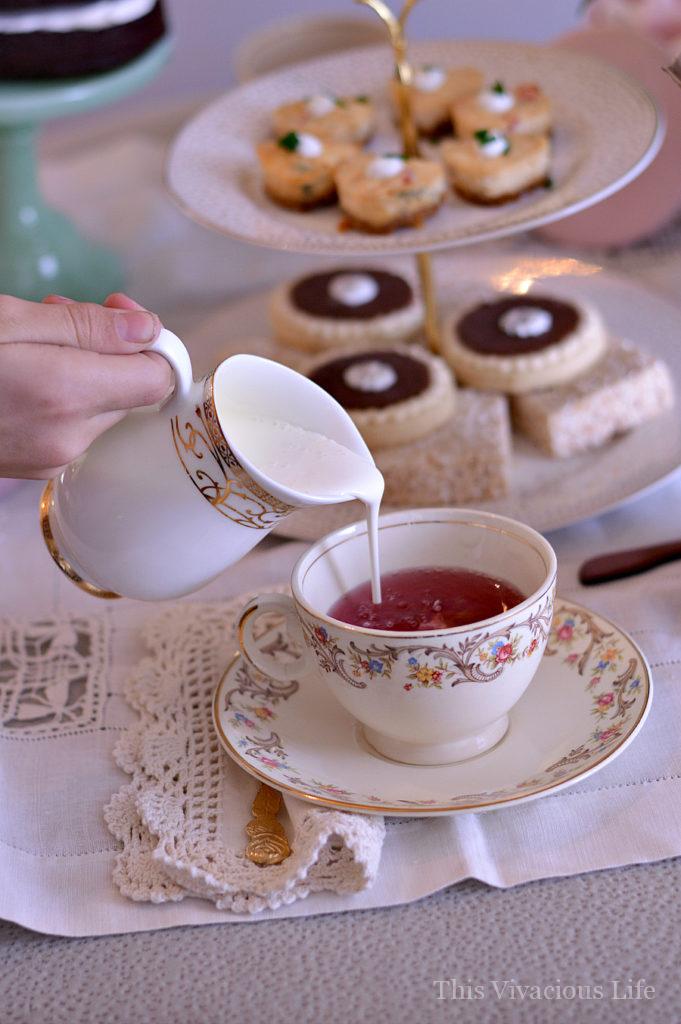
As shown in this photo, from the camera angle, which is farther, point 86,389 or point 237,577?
point 237,577

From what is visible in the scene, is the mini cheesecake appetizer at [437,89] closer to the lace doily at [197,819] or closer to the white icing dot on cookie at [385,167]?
the white icing dot on cookie at [385,167]

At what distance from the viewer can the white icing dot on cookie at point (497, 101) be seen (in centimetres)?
120

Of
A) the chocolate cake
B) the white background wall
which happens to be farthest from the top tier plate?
the white background wall

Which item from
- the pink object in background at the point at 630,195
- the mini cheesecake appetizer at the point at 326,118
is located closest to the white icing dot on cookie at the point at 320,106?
the mini cheesecake appetizer at the point at 326,118

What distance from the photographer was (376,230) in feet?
3.61

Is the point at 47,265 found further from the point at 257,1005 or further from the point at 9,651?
the point at 257,1005

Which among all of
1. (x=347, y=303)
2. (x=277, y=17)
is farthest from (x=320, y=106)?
(x=277, y=17)

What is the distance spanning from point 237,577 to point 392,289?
489mm

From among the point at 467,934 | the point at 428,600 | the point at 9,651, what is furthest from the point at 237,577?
the point at 467,934

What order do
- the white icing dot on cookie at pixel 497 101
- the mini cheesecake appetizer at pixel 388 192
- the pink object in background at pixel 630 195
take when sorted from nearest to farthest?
the mini cheesecake appetizer at pixel 388 192 < the white icing dot on cookie at pixel 497 101 < the pink object in background at pixel 630 195

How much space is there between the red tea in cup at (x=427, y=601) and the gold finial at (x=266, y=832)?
0.41 ft

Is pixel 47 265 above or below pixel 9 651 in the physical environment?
below

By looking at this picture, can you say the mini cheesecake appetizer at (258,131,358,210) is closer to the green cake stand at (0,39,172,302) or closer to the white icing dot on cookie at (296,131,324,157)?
the white icing dot on cookie at (296,131,324,157)

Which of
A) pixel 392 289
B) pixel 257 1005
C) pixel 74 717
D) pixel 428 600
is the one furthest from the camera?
pixel 392 289
